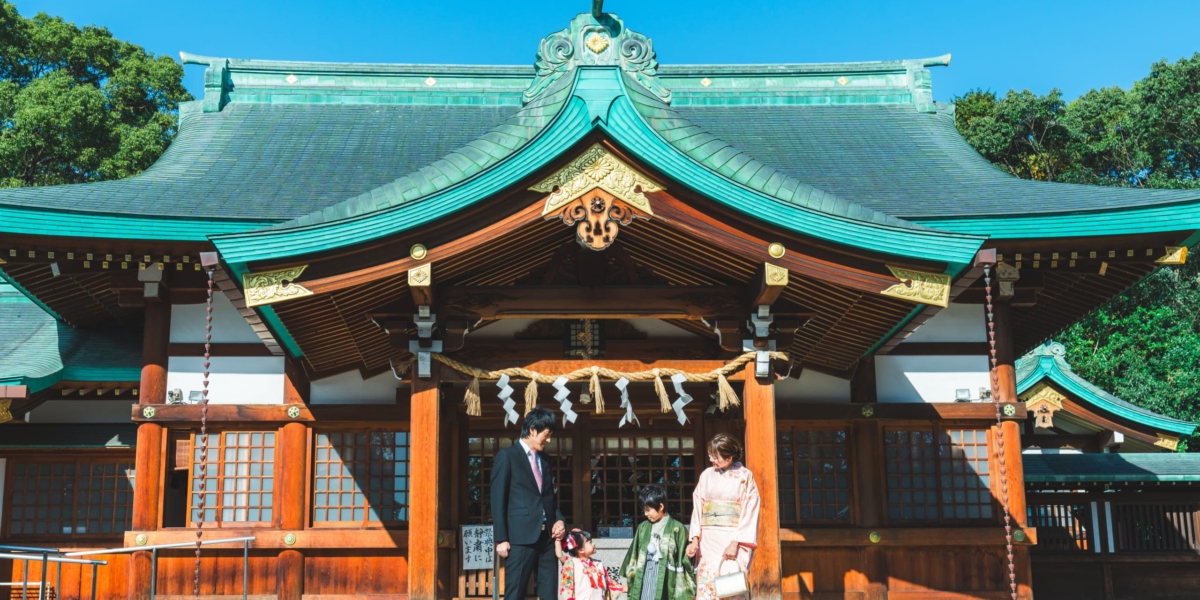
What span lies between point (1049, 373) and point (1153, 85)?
1861cm

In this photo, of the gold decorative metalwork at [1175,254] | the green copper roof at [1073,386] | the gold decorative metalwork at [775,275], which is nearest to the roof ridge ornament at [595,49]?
the gold decorative metalwork at [775,275]

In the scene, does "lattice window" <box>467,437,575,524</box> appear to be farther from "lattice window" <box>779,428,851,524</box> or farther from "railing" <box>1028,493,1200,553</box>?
"railing" <box>1028,493,1200,553</box>

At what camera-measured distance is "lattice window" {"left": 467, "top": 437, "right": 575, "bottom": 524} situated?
37.9ft

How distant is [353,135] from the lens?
1474 cm

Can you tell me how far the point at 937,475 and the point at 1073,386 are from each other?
6206 millimetres

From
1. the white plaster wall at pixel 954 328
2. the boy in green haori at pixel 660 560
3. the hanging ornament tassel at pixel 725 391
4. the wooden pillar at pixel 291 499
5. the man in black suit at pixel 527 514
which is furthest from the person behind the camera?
the white plaster wall at pixel 954 328

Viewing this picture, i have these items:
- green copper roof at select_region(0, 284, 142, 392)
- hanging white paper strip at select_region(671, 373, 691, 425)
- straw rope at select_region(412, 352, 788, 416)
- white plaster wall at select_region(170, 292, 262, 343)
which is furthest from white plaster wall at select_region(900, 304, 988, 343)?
green copper roof at select_region(0, 284, 142, 392)

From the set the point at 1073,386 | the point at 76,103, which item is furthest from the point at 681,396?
the point at 76,103

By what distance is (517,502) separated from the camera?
25.0ft

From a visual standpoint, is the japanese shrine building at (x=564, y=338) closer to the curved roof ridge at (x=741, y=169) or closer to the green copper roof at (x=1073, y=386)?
the curved roof ridge at (x=741, y=169)

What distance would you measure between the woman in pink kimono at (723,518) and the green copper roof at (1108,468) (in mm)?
8112

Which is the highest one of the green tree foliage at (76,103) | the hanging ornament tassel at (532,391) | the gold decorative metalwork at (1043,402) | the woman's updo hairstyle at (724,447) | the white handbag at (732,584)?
the green tree foliage at (76,103)

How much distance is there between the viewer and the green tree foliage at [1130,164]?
26.4 meters

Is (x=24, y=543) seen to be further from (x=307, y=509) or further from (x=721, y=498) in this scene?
(x=721, y=498)
